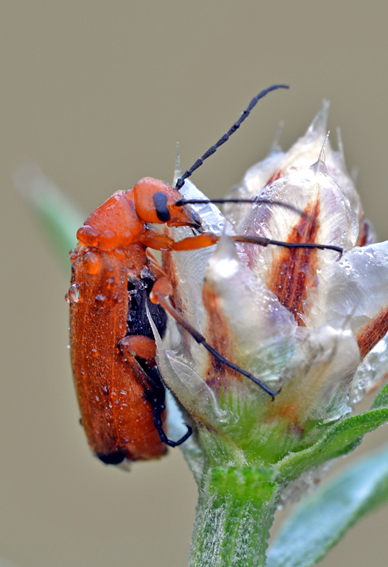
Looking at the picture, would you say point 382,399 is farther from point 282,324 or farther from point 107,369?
point 107,369

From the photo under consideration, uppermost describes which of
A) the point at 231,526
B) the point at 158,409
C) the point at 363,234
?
the point at 363,234

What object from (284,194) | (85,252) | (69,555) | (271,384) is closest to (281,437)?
(271,384)

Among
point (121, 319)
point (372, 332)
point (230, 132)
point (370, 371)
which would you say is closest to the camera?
point (372, 332)

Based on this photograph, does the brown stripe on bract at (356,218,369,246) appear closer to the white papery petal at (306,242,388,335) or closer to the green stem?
the white papery petal at (306,242,388,335)

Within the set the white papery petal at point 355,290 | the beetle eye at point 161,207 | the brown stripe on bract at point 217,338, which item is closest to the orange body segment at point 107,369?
the beetle eye at point 161,207

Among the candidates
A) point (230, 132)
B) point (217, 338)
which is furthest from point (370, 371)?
point (230, 132)

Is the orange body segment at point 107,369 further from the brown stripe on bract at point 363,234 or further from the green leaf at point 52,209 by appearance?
the brown stripe on bract at point 363,234

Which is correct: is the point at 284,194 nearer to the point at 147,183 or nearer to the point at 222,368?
the point at 222,368
